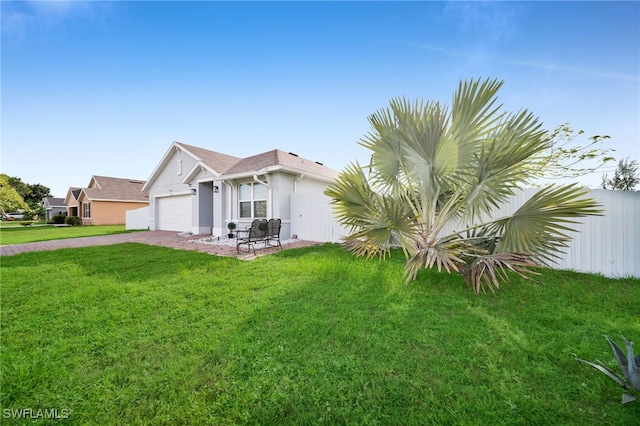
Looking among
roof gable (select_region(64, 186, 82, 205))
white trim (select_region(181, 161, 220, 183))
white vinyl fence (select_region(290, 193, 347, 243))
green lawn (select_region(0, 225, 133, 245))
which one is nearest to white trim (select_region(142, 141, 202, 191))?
white trim (select_region(181, 161, 220, 183))

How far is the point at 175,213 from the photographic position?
16406 mm

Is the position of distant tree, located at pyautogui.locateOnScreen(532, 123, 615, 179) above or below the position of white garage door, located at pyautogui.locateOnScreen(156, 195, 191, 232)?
above

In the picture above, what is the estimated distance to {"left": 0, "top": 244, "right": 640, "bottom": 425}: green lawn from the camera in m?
1.91

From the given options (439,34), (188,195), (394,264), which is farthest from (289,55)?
(188,195)

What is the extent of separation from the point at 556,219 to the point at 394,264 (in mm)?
3126

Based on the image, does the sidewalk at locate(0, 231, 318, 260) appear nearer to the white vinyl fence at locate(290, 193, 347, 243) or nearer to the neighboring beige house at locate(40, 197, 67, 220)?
the white vinyl fence at locate(290, 193, 347, 243)

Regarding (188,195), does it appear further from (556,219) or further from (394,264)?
(556,219)

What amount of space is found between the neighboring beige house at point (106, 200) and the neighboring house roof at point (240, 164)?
13633 millimetres

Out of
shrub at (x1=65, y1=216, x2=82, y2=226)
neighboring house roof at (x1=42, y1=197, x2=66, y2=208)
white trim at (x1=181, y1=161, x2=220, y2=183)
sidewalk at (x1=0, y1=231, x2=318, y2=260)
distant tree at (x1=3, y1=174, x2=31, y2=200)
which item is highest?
distant tree at (x1=3, y1=174, x2=31, y2=200)

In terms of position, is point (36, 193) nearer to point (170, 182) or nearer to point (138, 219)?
point (138, 219)

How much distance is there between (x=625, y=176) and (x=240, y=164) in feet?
63.2

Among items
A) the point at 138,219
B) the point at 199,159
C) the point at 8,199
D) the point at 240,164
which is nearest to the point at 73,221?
the point at 138,219

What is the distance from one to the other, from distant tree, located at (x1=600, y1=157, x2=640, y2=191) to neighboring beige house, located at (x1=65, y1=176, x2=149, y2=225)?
36.7m

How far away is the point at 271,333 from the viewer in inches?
119
